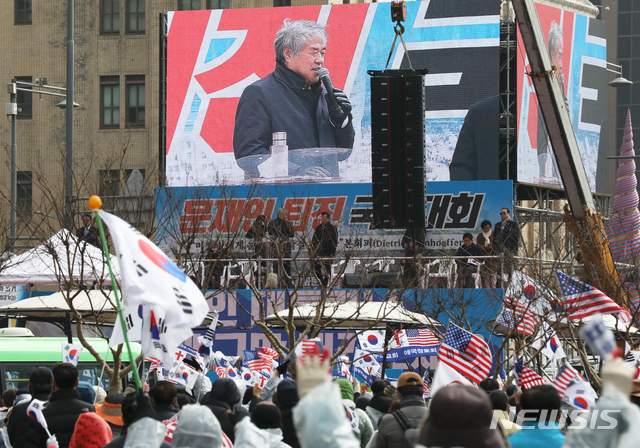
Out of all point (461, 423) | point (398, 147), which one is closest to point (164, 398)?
point (461, 423)

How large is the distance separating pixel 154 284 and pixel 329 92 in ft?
104

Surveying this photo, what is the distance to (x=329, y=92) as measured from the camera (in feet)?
121

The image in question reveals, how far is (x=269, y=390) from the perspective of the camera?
9.04 metres

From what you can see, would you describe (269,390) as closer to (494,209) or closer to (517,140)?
(494,209)

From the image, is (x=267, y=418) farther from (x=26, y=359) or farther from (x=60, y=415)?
(x=26, y=359)

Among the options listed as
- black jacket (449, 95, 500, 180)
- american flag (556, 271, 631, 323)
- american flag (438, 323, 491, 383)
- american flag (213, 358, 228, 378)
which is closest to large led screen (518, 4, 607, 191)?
black jacket (449, 95, 500, 180)

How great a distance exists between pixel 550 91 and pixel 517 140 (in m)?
11.7

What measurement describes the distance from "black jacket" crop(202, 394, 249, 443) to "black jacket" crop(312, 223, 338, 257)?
18094 millimetres

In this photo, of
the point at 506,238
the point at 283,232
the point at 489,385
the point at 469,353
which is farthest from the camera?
the point at 283,232

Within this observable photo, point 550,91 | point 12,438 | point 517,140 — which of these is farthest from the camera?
point 517,140

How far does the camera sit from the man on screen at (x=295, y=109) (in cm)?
3641

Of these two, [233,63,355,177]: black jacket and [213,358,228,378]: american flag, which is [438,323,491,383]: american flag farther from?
[233,63,355,177]: black jacket

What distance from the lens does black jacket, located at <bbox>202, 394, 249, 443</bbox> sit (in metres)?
6.71

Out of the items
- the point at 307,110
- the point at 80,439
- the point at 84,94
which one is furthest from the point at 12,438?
the point at 84,94
